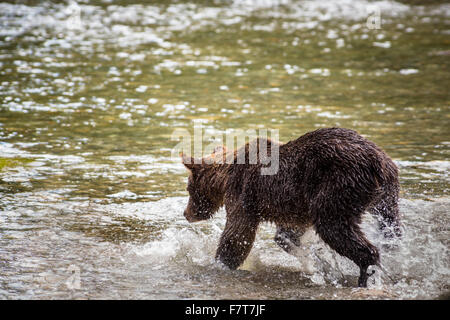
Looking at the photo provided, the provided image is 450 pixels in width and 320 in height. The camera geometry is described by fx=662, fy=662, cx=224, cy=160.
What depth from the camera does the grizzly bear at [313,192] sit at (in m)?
5.62

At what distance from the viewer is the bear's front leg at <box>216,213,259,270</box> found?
632 cm

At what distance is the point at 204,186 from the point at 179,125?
4.87 meters

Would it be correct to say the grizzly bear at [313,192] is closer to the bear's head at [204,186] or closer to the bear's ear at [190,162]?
the bear's head at [204,186]

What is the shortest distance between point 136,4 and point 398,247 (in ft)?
72.4

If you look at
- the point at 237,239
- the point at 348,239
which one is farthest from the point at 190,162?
the point at 348,239

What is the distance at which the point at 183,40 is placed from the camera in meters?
→ 19.4

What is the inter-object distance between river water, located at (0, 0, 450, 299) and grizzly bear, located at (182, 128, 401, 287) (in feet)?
1.09

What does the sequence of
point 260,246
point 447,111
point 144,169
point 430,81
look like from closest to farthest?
point 260,246
point 144,169
point 447,111
point 430,81

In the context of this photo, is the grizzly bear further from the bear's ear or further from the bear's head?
the bear's ear

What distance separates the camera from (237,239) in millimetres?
6344

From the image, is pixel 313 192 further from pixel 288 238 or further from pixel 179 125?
pixel 179 125

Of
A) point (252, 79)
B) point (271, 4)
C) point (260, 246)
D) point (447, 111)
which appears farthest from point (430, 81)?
A: point (271, 4)

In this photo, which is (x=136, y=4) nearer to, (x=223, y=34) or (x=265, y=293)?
(x=223, y=34)

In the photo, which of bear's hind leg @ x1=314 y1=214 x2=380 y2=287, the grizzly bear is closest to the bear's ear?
the grizzly bear
